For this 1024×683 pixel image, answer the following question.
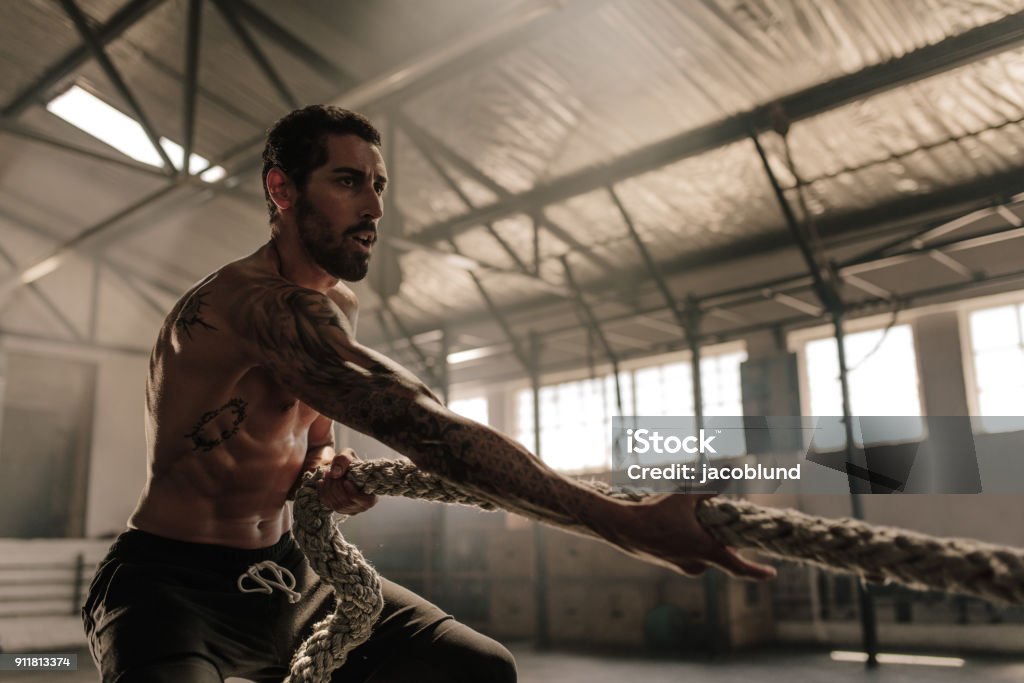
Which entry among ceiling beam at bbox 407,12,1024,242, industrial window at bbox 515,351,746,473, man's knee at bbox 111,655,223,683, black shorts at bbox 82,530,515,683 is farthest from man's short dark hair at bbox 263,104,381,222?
industrial window at bbox 515,351,746,473

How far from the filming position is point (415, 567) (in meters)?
9.09

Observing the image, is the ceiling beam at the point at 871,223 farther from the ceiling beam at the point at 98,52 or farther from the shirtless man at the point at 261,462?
the shirtless man at the point at 261,462

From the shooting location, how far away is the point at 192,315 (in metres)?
1.41

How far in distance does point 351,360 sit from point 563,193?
6.05 meters

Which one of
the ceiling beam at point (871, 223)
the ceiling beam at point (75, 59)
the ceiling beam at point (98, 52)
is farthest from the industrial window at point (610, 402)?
the ceiling beam at point (75, 59)

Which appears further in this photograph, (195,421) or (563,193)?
(563,193)

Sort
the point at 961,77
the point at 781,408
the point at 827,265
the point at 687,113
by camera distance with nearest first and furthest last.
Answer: the point at 961,77 < the point at 687,113 < the point at 827,265 < the point at 781,408

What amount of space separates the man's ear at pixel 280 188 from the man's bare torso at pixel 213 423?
10 cm

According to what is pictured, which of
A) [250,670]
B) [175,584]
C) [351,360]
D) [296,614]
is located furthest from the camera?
[296,614]

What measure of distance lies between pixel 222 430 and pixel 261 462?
134mm

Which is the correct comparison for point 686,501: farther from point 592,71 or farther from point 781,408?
point 781,408

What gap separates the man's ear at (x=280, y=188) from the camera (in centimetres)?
153

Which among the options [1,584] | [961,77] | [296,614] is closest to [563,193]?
[961,77]

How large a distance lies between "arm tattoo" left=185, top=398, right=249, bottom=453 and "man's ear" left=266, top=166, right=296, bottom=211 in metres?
0.40
